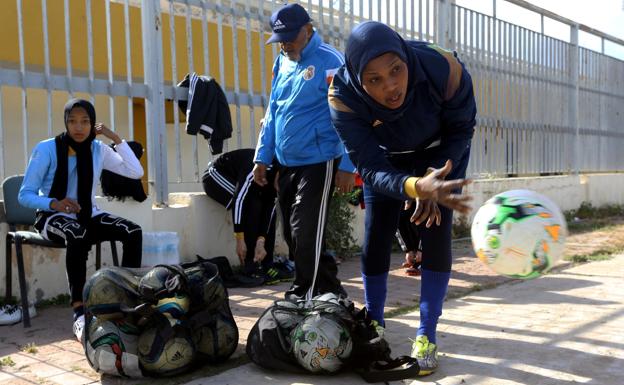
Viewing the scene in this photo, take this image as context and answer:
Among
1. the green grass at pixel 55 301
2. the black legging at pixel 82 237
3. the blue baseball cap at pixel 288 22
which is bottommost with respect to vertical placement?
the green grass at pixel 55 301

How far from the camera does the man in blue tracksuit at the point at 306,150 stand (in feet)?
13.2

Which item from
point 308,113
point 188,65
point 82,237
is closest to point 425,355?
point 308,113

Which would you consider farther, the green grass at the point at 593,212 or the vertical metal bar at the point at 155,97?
the green grass at the point at 593,212

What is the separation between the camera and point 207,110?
6.36m

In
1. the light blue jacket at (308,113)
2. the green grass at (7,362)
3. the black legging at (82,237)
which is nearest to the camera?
the green grass at (7,362)

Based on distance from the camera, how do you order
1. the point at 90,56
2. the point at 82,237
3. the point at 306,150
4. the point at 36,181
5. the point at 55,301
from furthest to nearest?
the point at 90,56 < the point at 55,301 < the point at 36,181 < the point at 82,237 < the point at 306,150

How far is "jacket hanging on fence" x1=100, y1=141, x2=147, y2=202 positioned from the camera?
5559 millimetres

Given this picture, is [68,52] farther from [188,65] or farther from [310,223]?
[310,223]

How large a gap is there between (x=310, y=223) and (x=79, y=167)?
1762 millimetres

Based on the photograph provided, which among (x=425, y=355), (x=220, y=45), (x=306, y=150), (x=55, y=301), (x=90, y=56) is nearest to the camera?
(x=425, y=355)

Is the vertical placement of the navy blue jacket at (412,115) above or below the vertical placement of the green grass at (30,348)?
above

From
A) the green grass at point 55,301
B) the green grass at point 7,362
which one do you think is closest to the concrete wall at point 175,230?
the green grass at point 55,301

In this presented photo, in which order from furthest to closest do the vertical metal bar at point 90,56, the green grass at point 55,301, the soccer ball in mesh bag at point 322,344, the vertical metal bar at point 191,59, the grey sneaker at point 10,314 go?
the vertical metal bar at point 191,59
the vertical metal bar at point 90,56
the green grass at point 55,301
the grey sneaker at point 10,314
the soccer ball in mesh bag at point 322,344

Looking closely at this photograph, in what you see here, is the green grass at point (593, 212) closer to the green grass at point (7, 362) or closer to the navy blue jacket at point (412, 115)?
the navy blue jacket at point (412, 115)
